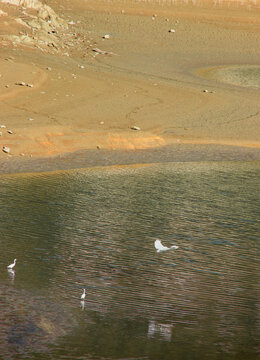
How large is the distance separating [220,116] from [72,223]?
31.6ft

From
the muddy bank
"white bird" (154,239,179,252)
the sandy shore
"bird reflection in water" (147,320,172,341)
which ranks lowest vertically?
"bird reflection in water" (147,320,172,341)

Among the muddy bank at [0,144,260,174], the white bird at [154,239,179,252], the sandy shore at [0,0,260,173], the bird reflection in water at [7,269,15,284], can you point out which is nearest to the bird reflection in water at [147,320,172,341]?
the bird reflection in water at [7,269,15,284]

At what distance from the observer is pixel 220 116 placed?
1939 centimetres

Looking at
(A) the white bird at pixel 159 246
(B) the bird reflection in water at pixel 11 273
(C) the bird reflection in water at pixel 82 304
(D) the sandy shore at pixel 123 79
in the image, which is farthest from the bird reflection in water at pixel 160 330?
(D) the sandy shore at pixel 123 79

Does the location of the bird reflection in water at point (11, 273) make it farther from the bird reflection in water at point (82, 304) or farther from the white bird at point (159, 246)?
the white bird at point (159, 246)

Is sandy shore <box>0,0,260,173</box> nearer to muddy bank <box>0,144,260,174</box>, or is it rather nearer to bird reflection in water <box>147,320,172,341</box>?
muddy bank <box>0,144,260,174</box>

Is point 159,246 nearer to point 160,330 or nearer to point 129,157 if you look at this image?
point 160,330

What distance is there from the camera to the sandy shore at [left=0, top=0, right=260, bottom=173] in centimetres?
1669

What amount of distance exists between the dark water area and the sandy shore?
8.39 ft

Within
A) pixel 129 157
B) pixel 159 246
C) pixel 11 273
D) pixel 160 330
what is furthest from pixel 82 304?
pixel 129 157

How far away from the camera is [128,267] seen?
8602 millimetres

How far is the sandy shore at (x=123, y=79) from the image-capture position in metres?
16.7

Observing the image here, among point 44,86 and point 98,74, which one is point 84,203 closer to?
point 44,86

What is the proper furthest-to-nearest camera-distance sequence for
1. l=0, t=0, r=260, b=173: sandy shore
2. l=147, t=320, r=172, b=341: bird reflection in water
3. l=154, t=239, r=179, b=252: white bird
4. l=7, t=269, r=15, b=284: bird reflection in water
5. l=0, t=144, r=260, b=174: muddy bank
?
1. l=0, t=0, r=260, b=173: sandy shore
2. l=0, t=144, r=260, b=174: muddy bank
3. l=154, t=239, r=179, b=252: white bird
4. l=7, t=269, r=15, b=284: bird reflection in water
5. l=147, t=320, r=172, b=341: bird reflection in water
